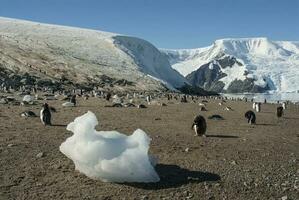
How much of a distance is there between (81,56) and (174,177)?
101 meters

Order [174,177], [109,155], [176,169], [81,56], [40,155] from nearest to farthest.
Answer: [109,155], [174,177], [176,169], [40,155], [81,56]

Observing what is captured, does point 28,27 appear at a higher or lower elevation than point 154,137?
higher

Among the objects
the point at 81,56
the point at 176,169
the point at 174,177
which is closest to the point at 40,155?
the point at 176,169

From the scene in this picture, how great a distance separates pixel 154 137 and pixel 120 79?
7632 centimetres

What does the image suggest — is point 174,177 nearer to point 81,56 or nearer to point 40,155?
point 40,155

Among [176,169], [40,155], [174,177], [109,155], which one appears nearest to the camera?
[109,155]

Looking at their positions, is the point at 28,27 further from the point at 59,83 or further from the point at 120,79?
the point at 59,83

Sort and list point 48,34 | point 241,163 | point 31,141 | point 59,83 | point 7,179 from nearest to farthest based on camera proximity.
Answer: point 7,179 < point 241,163 < point 31,141 < point 59,83 < point 48,34

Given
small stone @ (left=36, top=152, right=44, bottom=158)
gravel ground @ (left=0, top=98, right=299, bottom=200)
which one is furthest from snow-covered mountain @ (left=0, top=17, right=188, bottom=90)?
small stone @ (left=36, top=152, right=44, bottom=158)

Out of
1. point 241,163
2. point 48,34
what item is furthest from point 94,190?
point 48,34

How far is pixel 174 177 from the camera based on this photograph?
40.4 feet

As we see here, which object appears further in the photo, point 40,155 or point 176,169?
point 40,155

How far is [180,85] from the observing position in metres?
129

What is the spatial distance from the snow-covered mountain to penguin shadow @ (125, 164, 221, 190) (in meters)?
67.9
